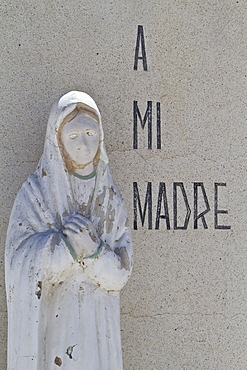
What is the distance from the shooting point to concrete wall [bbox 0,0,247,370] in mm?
4500

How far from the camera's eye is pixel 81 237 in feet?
12.4

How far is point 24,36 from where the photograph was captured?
14.9ft

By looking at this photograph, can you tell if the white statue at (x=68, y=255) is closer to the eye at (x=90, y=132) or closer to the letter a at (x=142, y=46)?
the eye at (x=90, y=132)

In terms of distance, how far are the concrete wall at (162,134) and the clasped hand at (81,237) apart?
723 millimetres

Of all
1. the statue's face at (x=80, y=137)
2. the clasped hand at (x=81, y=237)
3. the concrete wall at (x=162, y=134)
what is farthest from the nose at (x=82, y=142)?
the concrete wall at (x=162, y=134)

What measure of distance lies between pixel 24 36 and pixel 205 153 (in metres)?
1.12

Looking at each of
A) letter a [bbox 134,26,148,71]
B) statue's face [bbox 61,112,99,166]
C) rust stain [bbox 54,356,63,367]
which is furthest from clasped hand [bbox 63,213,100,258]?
letter a [bbox 134,26,148,71]

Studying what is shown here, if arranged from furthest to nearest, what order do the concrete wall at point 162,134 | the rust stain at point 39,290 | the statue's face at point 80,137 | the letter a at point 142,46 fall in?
the letter a at point 142,46, the concrete wall at point 162,134, the statue's face at point 80,137, the rust stain at point 39,290

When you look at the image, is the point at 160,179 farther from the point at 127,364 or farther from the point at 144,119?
the point at 127,364

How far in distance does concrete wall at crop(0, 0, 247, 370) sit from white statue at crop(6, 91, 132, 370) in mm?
542

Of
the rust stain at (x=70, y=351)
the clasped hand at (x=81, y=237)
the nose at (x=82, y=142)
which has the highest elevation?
the nose at (x=82, y=142)

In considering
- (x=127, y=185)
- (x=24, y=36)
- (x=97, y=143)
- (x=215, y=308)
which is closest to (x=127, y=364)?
(x=215, y=308)

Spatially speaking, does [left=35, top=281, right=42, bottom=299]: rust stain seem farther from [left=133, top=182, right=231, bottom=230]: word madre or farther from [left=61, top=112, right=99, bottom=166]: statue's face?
[left=133, top=182, right=231, bottom=230]: word madre

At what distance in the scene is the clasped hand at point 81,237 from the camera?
3781 millimetres
